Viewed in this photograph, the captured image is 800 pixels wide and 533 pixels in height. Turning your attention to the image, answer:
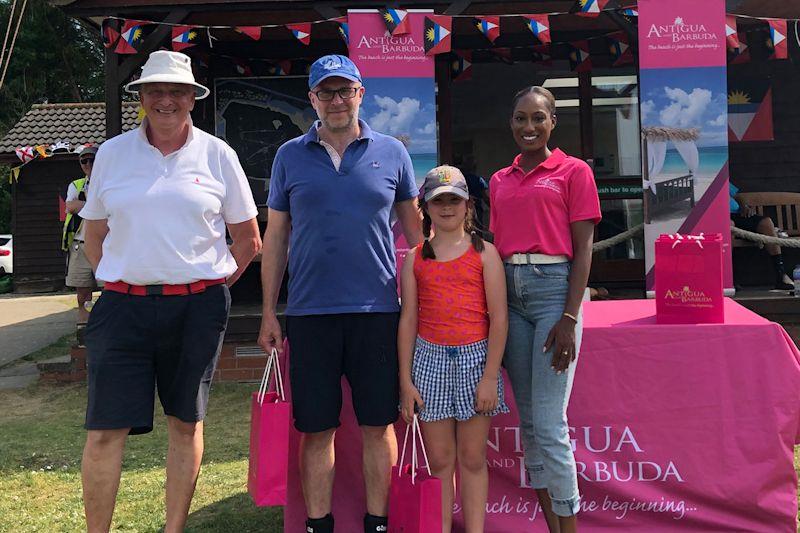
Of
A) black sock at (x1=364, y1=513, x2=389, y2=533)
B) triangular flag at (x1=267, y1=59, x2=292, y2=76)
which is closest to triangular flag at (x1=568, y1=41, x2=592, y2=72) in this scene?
triangular flag at (x1=267, y1=59, x2=292, y2=76)

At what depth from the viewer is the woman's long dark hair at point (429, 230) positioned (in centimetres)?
259

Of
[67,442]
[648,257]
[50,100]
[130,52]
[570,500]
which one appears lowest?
[67,442]

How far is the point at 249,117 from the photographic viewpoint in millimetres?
8586

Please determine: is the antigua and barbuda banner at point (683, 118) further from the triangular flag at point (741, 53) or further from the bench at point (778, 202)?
the bench at point (778, 202)

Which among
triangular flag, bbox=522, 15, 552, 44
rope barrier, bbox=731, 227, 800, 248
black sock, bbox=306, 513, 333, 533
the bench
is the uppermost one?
triangular flag, bbox=522, 15, 552, 44

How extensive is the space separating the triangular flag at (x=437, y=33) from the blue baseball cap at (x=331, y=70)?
150 inches

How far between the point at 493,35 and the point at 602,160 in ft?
8.49

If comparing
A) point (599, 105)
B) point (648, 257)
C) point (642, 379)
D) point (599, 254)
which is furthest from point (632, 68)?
point (642, 379)

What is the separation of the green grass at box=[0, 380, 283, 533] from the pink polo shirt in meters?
1.72

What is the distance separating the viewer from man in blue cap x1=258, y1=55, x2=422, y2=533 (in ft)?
8.34

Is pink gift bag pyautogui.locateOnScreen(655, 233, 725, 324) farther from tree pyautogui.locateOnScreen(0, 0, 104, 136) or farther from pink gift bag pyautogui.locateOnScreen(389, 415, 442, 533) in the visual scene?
tree pyautogui.locateOnScreen(0, 0, 104, 136)

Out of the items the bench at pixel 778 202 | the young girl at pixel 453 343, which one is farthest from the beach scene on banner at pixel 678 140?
the young girl at pixel 453 343

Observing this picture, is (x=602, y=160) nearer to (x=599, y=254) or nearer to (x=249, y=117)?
(x=599, y=254)

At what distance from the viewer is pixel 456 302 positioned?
2557 mm
